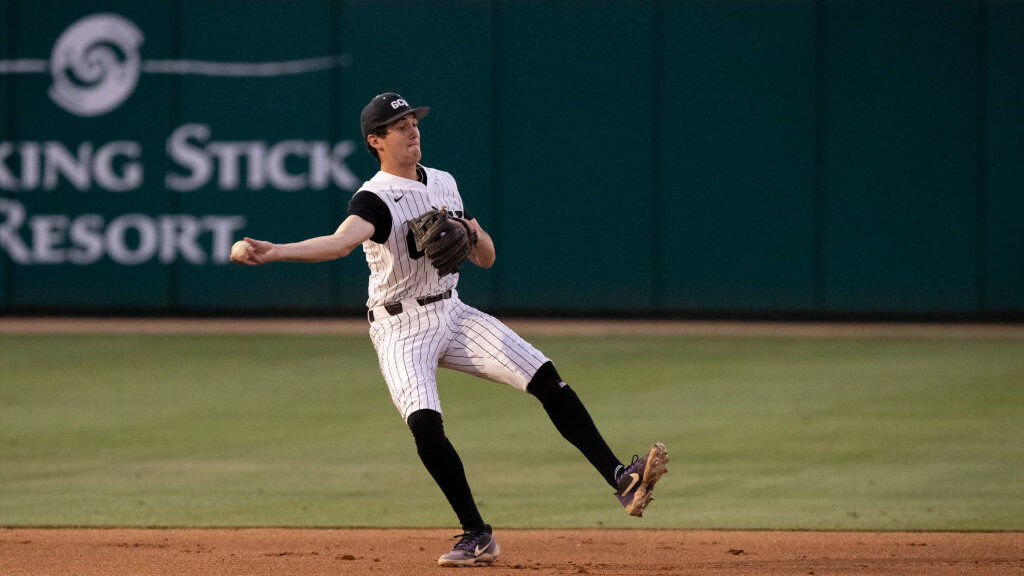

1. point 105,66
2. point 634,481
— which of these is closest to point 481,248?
point 634,481

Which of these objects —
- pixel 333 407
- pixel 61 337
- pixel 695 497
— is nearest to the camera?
pixel 695 497

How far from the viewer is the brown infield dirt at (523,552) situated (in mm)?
6273

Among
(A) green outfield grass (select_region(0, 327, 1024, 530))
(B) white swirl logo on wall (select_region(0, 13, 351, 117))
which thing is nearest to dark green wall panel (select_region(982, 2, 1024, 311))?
(A) green outfield grass (select_region(0, 327, 1024, 530))

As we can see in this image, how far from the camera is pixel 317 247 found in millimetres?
5828

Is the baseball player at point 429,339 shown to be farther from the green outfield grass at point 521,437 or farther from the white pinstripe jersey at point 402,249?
the green outfield grass at point 521,437

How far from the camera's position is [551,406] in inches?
254

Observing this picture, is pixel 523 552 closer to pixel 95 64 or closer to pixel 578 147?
pixel 578 147

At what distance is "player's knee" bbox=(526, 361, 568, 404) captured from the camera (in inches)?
252

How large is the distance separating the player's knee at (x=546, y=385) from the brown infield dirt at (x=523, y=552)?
0.73m

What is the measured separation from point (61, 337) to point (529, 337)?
195 inches

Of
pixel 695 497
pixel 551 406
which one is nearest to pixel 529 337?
pixel 695 497

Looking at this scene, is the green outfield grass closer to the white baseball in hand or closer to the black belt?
the black belt

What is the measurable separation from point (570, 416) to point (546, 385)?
0.55 ft

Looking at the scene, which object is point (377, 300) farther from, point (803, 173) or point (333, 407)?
point (803, 173)
